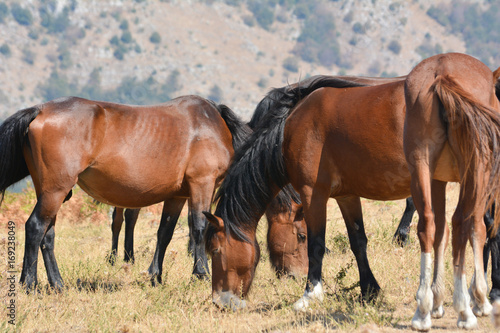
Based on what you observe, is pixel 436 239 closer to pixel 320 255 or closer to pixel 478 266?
pixel 478 266

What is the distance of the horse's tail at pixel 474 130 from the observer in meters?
3.53

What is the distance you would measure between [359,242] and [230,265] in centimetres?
118

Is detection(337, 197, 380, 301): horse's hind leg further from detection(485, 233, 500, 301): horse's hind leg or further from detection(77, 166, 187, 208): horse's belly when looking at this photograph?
detection(77, 166, 187, 208): horse's belly

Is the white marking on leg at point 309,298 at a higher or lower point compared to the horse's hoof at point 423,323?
lower

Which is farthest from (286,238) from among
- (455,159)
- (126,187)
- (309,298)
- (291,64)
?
(291,64)

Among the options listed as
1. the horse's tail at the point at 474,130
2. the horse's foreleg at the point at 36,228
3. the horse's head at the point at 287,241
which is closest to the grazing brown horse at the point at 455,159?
the horse's tail at the point at 474,130

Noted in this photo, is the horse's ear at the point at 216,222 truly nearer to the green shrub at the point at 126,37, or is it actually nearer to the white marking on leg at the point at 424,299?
the white marking on leg at the point at 424,299

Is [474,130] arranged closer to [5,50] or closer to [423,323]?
[423,323]

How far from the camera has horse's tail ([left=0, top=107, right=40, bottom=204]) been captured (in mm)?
5773

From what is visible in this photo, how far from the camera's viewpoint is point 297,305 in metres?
4.67

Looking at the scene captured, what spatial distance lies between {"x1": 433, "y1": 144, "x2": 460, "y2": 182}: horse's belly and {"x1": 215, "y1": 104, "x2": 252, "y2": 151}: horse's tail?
11.1 feet

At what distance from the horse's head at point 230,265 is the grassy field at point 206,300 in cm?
16

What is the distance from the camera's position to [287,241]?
247 inches

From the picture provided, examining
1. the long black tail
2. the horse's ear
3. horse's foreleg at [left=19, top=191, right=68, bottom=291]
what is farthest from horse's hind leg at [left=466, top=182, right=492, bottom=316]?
horse's foreleg at [left=19, top=191, right=68, bottom=291]
